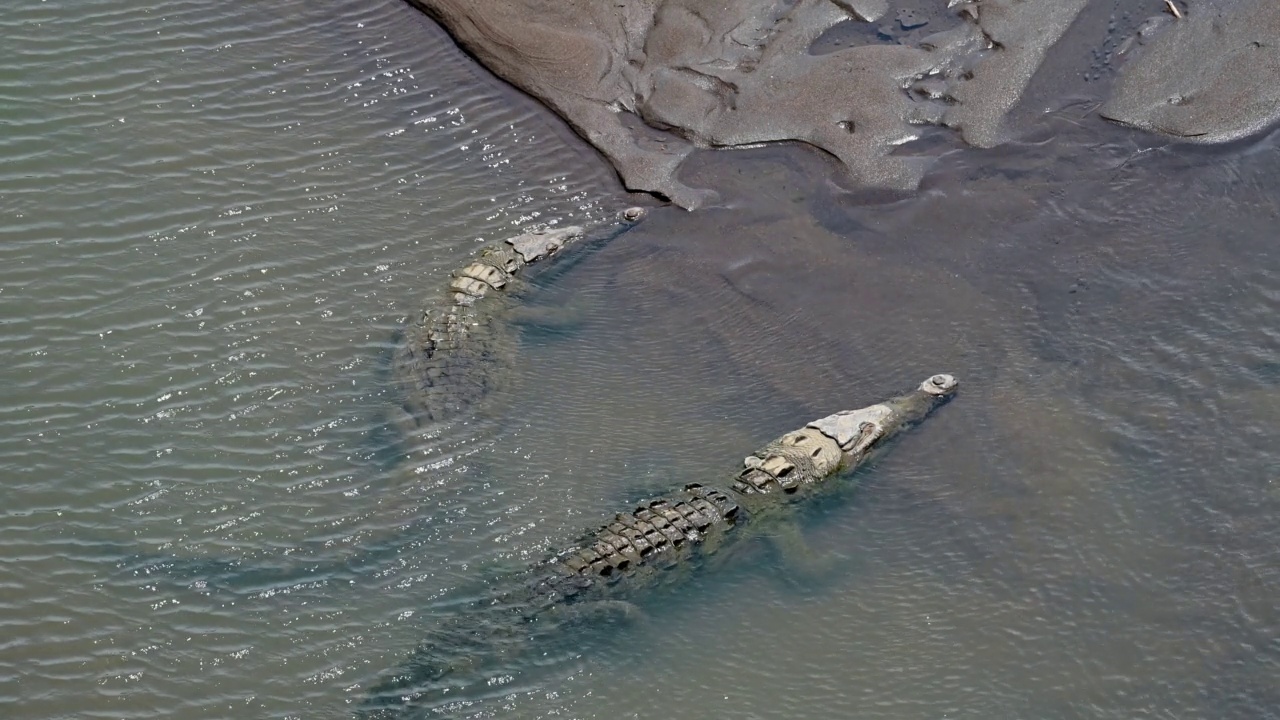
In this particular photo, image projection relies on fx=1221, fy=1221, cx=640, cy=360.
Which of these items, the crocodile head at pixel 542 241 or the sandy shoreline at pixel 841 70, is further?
the sandy shoreline at pixel 841 70

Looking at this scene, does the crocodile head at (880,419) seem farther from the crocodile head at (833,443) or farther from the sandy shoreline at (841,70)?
the sandy shoreline at (841,70)

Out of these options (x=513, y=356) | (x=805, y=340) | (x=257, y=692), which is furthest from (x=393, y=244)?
(x=257, y=692)

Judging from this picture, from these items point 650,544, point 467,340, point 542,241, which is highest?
point 542,241

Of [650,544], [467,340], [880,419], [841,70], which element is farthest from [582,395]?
[841,70]

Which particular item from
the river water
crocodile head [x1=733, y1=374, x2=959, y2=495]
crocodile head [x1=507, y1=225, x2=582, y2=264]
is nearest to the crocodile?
crocodile head [x1=733, y1=374, x2=959, y2=495]

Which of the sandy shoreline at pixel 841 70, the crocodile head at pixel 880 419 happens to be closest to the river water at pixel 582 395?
the crocodile head at pixel 880 419

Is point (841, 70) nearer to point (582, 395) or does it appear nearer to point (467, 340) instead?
point (582, 395)
